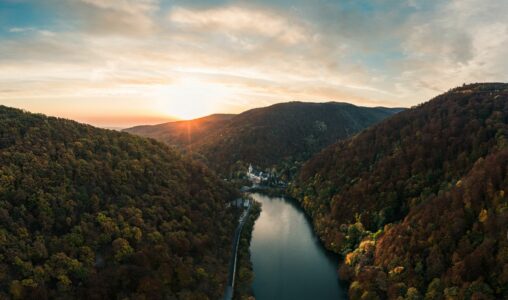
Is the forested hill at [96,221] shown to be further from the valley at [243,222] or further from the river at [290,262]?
the river at [290,262]

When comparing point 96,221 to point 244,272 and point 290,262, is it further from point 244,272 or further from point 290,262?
point 290,262

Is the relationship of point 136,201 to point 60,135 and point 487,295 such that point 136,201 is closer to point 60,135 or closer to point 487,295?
point 60,135

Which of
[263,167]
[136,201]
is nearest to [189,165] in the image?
[136,201]

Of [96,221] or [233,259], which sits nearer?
[96,221]

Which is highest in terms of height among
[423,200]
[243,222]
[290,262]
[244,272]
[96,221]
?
[423,200]

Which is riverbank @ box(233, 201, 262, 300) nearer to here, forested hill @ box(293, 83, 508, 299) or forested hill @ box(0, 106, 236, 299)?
forested hill @ box(0, 106, 236, 299)

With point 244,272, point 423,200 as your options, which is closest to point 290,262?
point 244,272
